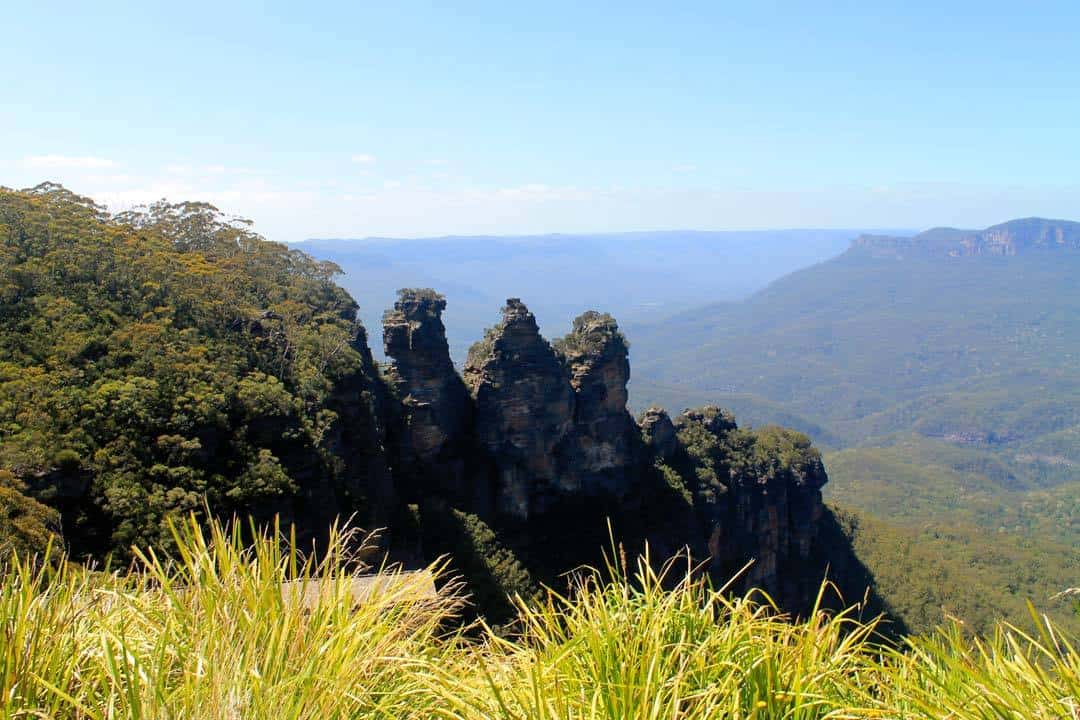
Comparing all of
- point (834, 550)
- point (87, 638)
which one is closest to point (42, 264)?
point (87, 638)

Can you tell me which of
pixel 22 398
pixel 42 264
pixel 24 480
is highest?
pixel 42 264

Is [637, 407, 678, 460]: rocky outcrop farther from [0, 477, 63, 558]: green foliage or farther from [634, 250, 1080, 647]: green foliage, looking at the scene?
[0, 477, 63, 558]: green foliage

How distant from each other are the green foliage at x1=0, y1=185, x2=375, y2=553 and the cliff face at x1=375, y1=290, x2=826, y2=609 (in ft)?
13.8

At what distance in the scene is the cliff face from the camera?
28.9m

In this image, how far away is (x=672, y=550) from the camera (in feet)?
106

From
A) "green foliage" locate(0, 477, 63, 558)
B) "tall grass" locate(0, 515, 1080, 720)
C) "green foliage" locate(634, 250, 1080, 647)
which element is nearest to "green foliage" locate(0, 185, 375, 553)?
"green foliage" locate(0, 477, 63, 558)

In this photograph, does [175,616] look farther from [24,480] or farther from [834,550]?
[834,550]

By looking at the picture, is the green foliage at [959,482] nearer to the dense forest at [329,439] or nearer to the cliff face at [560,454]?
the dense forest at [329,439]

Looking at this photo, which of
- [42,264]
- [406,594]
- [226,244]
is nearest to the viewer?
[406,594]

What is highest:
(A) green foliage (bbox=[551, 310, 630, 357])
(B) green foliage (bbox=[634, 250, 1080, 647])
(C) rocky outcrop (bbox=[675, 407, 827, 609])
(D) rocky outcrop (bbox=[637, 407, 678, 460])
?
(A) green foliage (bbox=[551, 310, 630, 357])

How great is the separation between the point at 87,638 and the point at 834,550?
43.5 m

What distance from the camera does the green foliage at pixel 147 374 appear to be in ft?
53.1

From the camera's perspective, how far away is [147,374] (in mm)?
19156

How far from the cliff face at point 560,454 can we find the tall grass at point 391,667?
22.9 meters
